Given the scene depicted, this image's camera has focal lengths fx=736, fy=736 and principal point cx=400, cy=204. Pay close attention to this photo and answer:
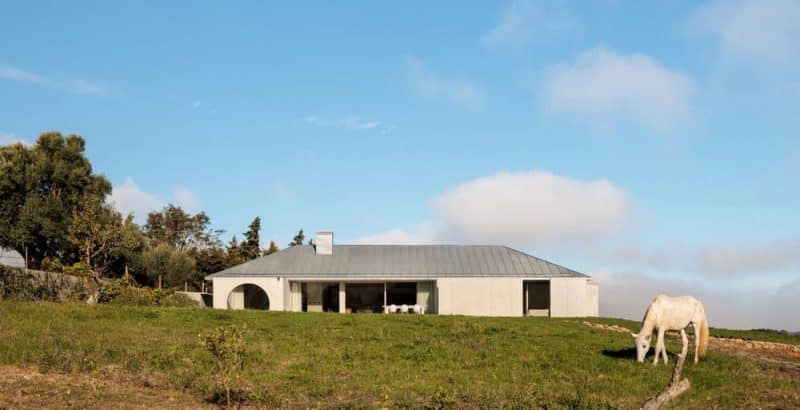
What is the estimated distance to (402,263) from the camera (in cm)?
4222

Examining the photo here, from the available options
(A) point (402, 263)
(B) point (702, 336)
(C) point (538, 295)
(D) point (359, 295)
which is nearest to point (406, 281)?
(A) point (402, 263)

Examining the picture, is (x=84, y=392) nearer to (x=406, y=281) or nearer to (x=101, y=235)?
(x=406, y=281)

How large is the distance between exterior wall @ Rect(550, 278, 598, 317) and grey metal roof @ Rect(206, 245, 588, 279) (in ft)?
1.36

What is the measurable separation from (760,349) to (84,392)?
20.1 m

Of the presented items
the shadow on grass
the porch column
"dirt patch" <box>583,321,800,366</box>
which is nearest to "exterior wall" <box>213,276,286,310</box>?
the porch column

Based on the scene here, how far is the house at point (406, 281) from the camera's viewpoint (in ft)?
133

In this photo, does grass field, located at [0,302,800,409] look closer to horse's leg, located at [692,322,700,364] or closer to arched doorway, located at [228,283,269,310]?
horse's leg, located at [692,322,700,364]

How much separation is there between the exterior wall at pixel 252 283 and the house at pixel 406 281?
55mm

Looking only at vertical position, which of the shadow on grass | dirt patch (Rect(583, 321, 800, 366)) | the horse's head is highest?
the horse's head

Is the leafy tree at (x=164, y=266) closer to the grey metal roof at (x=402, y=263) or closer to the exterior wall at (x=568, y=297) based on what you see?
the grey metal roof at (x=402, y=263)

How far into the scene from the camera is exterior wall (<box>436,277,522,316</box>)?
40344mm

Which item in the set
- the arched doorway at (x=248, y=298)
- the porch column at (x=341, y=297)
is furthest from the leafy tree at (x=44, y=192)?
the porch column at (x=341, y=297)

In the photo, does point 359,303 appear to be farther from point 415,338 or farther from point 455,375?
point 455,375

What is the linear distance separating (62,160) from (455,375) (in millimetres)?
47719
